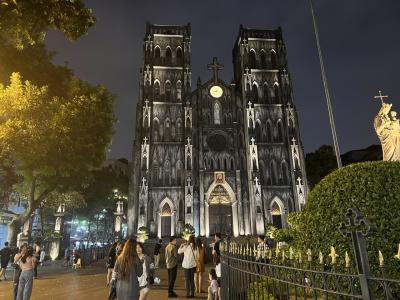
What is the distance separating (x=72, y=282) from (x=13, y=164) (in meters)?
6.55

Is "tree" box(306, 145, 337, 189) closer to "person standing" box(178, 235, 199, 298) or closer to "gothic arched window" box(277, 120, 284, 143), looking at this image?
"gothic arched window" box(277, 120, 284, 143)

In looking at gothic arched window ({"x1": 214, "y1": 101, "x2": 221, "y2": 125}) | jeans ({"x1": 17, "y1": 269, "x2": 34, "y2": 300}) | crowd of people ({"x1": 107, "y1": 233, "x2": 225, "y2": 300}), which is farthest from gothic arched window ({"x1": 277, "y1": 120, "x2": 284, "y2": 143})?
jeans ({"x1": 17, "y1": 269, "x2": 34, "y2": 300})

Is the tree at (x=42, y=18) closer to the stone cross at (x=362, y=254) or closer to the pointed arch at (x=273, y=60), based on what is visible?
the stone cross at (x=362, y=254)

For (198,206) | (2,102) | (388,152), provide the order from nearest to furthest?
(388,152) → (2,102) → (198,206)

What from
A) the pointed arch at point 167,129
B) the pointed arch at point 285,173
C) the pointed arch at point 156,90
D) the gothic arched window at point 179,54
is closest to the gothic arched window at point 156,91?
the pointed arch at point 156,90

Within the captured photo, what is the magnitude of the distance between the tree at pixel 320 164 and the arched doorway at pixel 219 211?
47.8 feet

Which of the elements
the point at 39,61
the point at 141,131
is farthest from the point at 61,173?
the point at 141,131

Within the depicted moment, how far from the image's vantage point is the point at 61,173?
1544cm

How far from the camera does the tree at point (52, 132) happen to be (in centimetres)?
1241

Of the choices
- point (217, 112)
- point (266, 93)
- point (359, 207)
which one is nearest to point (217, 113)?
point (217, 112)

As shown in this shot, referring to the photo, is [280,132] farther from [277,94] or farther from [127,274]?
[127,274]

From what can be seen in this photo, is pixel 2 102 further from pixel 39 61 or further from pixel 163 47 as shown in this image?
pixel 163 47

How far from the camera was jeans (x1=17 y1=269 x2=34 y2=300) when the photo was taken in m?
6.71

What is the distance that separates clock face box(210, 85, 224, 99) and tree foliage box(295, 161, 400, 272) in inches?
1199
